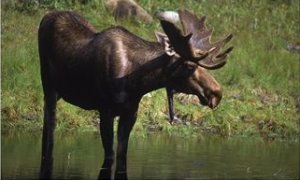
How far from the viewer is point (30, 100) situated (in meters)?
15.0

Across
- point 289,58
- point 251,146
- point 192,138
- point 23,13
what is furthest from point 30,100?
point 289,58

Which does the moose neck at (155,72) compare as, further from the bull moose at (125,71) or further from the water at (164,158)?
the water at (164,158)

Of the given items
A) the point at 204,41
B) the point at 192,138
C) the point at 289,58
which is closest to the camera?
the point at 204,41

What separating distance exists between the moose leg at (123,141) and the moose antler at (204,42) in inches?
39.6

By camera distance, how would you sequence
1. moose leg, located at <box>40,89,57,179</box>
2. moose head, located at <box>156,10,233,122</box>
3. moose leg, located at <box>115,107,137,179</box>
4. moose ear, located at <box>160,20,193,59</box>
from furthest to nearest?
moose leg, located at <box>40,89,57,179</box>, moose leg, located at <box>115,107,137,179</box>, moose head, located at <box>156,10,233,122</box>, moose ear, located at <box>160,20,193,59</box>

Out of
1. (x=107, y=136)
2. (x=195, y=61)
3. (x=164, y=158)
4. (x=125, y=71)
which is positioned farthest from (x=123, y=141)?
(x=164, y=158)

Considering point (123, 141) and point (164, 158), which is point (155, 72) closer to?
point (123, 141)

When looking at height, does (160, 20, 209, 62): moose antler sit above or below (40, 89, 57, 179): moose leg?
above

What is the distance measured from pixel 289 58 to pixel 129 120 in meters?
10.7

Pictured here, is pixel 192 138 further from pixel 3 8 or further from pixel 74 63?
pixel 3 8

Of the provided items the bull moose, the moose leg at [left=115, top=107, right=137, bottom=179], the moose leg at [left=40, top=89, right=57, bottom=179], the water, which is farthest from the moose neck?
the moose leg at [left=40, top=89, right=57, bottom=179]

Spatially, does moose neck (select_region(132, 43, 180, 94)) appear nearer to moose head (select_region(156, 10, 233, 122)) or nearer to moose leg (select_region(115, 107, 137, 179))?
moose head (select_region(156, 10, 233, 122))

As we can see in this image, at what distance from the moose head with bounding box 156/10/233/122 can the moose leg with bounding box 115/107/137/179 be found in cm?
50

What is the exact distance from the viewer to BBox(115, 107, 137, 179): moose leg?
9.15 metres
